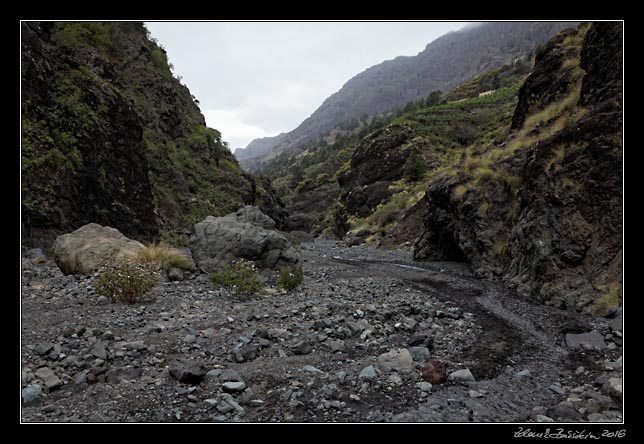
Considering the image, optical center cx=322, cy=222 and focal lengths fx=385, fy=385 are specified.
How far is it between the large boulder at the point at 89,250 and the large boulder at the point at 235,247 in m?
1.93

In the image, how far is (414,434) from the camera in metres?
3.62

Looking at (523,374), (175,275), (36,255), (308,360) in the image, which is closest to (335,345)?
(308,360)

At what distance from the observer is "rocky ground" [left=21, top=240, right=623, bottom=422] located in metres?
4.39

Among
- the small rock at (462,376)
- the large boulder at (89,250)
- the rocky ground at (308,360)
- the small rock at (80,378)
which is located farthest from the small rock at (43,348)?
the small rock at (462,376)

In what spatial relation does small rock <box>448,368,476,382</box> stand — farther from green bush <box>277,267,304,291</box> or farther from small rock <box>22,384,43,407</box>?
green bush <box>277,267,304,291</box>

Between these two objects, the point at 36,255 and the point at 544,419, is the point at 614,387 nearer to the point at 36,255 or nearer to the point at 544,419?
the point at 544,419

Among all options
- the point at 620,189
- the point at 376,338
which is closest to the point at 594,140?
the point at 620,189

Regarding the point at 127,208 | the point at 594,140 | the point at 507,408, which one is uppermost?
the point at 594,140

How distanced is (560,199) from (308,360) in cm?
848

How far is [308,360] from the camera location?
576 cm

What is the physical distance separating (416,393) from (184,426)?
9.02 feet

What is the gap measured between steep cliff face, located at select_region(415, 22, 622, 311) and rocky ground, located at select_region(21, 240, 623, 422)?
1373mm

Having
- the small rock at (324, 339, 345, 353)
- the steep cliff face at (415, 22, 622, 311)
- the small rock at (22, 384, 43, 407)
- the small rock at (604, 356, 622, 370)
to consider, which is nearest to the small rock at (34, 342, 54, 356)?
the small rock at (22, 384, 43, 407)

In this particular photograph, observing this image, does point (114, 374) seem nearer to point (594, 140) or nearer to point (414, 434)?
point (414, 434)
